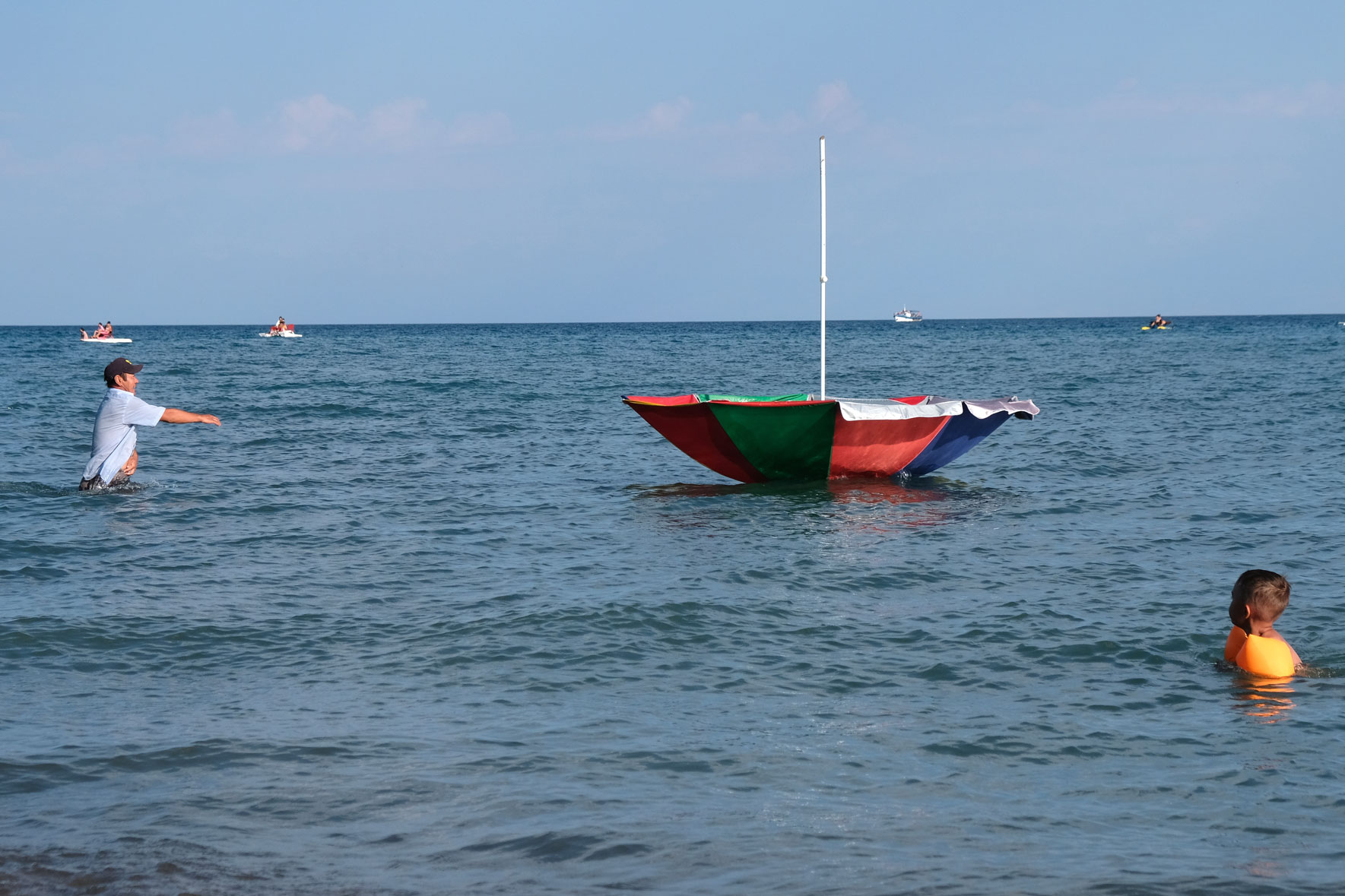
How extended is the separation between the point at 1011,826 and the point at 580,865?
2.01 meters

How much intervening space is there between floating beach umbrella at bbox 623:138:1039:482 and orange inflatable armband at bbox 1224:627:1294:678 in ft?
26.9

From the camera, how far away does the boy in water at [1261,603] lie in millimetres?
7859

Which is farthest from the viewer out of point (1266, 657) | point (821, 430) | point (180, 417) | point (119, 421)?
point (821, 430)

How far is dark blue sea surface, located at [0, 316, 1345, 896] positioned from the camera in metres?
5.25

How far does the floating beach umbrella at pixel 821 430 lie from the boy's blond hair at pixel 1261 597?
26.5ft

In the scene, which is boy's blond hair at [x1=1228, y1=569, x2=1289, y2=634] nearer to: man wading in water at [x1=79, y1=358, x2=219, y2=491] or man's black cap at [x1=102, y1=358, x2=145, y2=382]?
man wading in water at [x1=79, y1=358, x2=219, y2=491]

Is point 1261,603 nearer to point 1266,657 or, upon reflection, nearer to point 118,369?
point 1266,657

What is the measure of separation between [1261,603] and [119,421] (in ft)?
41.1

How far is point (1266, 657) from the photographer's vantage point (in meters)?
7.79

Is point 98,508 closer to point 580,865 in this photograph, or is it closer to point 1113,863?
→ point 580,865

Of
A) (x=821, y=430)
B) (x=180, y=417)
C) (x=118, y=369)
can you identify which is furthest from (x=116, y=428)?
(x=821, y=430)

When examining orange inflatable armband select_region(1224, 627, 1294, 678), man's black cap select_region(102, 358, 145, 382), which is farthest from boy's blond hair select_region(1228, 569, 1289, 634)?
man's black cap select_region(102, 358, 145, 382)

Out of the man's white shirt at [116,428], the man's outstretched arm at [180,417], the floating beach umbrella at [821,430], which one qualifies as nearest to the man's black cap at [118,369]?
the man's white shirt at [116,428]

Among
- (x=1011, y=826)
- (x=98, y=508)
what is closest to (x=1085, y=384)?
(x=98, y=508)
